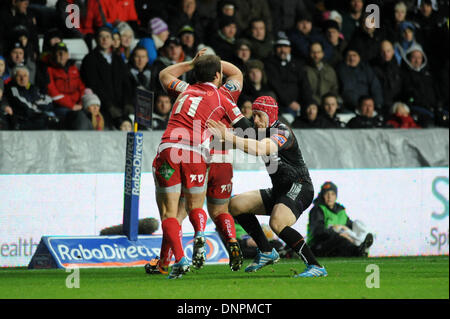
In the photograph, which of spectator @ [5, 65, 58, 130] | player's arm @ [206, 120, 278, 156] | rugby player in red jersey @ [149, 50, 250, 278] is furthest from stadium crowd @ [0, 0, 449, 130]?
player's arm @ [206, 120, 278, 156]

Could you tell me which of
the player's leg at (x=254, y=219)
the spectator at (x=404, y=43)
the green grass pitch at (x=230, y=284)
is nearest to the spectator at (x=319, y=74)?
the spectator at (x=404, y=43)

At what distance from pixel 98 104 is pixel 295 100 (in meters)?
3.66

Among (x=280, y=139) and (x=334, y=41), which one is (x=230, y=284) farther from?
(x=334, y=41)

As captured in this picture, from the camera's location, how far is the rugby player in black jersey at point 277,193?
9055mm

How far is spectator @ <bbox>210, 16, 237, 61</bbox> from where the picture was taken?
596 inches

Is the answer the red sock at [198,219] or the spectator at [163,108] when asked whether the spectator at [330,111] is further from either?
the red sock at [198,219]

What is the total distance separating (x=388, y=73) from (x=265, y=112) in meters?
7.61

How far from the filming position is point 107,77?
44.8 feet

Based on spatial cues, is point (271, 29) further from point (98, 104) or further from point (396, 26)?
point (98, 104)

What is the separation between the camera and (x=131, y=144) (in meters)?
11.0

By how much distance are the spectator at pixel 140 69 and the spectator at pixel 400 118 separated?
14.0 feet

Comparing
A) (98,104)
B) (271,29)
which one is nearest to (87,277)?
(98,104)

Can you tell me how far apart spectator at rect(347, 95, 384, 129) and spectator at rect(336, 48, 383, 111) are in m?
0.49

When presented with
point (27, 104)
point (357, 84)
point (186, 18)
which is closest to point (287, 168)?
point (27, 104)
